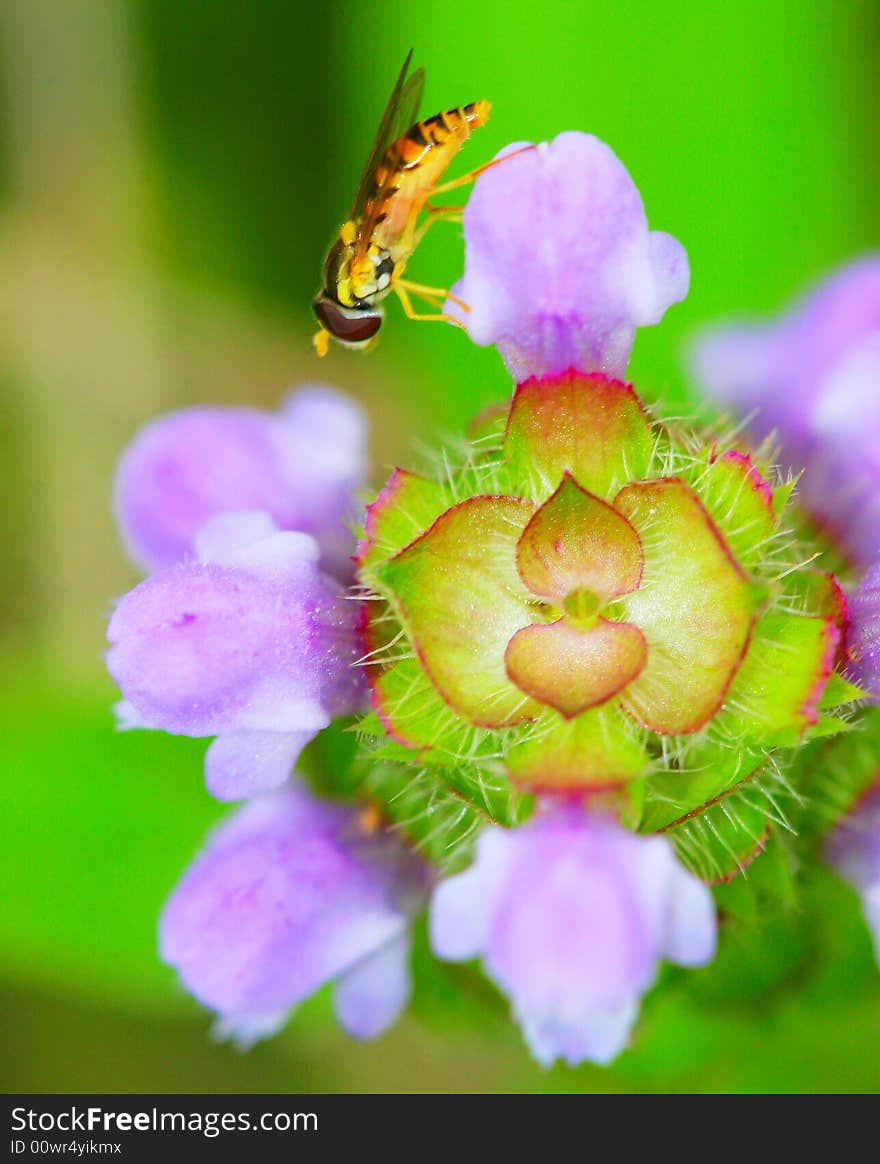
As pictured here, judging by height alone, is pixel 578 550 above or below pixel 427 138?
below

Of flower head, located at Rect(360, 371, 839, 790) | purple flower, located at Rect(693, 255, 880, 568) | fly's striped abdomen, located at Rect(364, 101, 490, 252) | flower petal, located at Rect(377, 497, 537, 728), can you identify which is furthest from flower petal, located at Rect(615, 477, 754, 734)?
fly's striped abdomen, located at Rect(364, 101, 490, 252)

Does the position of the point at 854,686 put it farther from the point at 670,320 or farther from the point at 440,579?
the point at 670,320

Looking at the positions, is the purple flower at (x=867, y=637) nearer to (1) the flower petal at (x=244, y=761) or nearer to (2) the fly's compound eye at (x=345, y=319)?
(1) the flower petal at (x=244, y=761)

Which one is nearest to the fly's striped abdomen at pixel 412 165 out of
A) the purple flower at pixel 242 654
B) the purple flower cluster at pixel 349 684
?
the purple flower cluster at pixel 349 684

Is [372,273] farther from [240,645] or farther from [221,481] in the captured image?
[240,645]

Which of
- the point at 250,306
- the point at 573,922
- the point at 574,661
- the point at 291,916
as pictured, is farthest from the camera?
the point at 250,306

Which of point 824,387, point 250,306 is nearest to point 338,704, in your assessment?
point 824,387

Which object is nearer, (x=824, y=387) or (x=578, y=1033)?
(x=578, y=1033)
